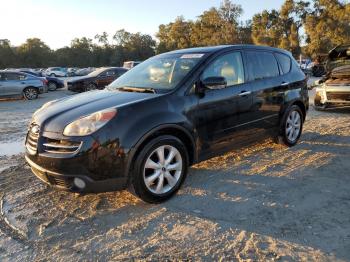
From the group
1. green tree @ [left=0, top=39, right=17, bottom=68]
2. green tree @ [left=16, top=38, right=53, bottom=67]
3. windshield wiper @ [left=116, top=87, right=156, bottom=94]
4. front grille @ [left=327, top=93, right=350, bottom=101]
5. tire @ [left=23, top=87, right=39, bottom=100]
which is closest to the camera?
windshield wiper @ [left=116, top=87, right=156, bottom=94]

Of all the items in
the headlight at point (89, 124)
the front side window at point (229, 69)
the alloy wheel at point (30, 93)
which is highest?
the front side window at point (229, 69)

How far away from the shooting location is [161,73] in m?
5.08

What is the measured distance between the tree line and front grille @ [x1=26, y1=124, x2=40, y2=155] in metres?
47.5

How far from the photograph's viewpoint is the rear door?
553cm

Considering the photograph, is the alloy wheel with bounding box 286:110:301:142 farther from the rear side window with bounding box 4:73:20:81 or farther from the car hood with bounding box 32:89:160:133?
the rear side window with bounding box 4:73:20:81

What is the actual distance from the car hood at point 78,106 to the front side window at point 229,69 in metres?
0.94

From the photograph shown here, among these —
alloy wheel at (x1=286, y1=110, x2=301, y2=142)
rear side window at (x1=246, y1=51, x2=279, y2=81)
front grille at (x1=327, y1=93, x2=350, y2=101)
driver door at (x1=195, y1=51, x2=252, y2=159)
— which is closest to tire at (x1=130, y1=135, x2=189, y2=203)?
driver door at (x1=195, y1=51, x2=252, y2=159)

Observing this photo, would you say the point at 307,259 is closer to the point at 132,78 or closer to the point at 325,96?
the point at 132,78

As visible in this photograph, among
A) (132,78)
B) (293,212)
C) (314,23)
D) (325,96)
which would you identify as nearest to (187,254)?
(293,212)

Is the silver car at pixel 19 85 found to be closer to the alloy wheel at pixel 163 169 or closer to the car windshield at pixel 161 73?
the car windshield at pixel 161 73

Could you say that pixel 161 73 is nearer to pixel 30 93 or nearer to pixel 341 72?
pixel 341 72

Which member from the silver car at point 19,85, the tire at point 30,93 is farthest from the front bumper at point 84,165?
the tire at point 30,93

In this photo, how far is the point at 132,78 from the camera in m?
5.40

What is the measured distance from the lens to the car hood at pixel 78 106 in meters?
4.06
